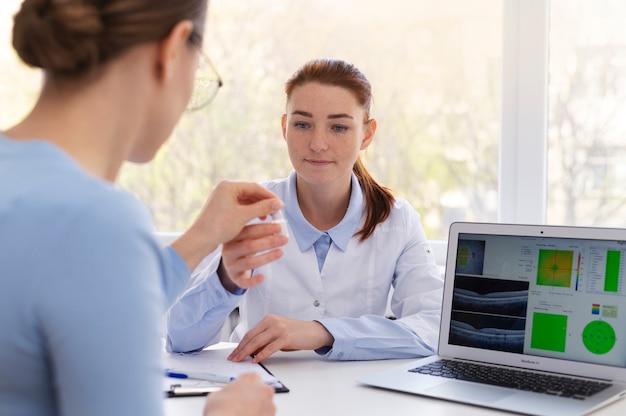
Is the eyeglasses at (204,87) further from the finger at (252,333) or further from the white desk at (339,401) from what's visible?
the finger at (252,333)

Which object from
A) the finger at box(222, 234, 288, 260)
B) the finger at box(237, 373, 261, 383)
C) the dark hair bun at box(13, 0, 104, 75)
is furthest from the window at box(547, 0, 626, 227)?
the dark hair bun at box(13, 0, 104, 75)

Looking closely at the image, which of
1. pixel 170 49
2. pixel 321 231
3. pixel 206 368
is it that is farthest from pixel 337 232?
pixel 170 49

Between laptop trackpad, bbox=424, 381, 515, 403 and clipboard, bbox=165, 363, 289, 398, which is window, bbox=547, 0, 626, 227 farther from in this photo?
clipboard, bbox=165, 363, 289, 398

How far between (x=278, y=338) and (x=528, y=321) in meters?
0.51

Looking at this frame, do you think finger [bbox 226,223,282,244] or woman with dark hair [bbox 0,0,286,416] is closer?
woman with dark hair [bbox 0,0,286,416]

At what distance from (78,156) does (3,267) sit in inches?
5.9

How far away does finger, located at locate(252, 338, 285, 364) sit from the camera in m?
1.75

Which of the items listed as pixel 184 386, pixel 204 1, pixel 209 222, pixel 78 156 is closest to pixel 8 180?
pixel 78 156

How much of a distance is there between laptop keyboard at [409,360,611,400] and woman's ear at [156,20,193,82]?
3.04ft

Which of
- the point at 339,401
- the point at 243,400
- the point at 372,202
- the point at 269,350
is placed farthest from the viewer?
the point at 372,202

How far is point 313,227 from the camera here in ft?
7.17

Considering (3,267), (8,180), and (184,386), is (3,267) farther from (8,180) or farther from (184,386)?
(184,386)

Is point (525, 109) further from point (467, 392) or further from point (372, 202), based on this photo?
point (467, 392)

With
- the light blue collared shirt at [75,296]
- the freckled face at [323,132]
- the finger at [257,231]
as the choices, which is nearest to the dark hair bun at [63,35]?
the light blue collared shirt at [75,296]
